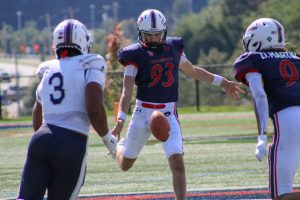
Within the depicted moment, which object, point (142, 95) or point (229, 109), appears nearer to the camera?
point (142, 95)

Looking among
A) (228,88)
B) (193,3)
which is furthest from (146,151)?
(193,3)

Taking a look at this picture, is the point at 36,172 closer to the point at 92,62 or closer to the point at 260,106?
the point at 92,62

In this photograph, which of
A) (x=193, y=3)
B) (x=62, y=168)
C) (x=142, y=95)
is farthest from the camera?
(x=193, y=3)

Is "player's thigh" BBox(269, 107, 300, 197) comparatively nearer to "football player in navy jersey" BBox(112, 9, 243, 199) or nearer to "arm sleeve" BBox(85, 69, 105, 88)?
"arm sleeve" BBox(85, 69, 105, 88)

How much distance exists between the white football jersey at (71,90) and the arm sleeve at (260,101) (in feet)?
3.91

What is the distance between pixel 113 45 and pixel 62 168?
23.9 m

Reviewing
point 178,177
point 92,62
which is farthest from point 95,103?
point 178,177

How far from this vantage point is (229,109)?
95.7ft

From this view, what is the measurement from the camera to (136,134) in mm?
9414

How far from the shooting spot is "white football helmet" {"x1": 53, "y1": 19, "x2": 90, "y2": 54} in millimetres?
7113

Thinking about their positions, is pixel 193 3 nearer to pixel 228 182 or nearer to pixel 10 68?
pixel 10 68

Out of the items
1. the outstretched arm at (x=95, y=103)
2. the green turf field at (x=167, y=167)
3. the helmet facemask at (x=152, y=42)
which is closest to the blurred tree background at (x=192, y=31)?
the green turf field at (x=167, y=167)

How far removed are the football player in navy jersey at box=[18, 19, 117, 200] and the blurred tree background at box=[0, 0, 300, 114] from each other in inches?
238

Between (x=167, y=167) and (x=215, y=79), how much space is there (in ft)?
12.3
